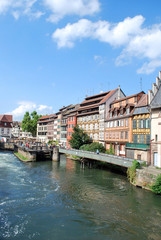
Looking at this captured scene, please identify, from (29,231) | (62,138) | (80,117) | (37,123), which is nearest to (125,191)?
(29,231)

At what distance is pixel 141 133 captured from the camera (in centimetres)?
3616

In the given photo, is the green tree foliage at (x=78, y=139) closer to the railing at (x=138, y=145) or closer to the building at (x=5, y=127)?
the railing at (x=138, y=145)

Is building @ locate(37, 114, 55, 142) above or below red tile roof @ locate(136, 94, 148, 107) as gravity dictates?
below

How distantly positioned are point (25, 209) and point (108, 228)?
776 centimetres

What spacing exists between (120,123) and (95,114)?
13.8 meters

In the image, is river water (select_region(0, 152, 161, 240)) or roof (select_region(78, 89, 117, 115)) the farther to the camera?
roof (select_region(78, 89, 117, 115))

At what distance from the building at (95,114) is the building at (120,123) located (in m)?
2.33

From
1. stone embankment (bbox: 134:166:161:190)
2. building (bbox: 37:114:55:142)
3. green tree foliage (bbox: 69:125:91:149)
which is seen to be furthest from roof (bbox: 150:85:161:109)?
building (bbox: 37:114:55:142)

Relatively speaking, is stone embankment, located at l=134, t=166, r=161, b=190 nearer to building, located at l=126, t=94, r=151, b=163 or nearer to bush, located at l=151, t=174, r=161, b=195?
bush, located at l=151, t=174, r=161, b=195

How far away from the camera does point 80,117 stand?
208ft

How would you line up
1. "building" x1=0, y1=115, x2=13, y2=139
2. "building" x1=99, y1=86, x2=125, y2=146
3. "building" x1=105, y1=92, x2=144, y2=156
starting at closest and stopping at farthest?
"building" x1=105, y1=92, x2=144, y2=156, "building" x1=99, y1=86, x2=125, y2=146, "building" x1=0, y1=115, x2=13, y2=139

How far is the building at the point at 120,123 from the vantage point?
4016 cm

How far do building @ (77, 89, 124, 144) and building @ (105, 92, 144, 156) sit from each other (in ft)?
7.63

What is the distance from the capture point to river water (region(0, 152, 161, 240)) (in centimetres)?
1480
